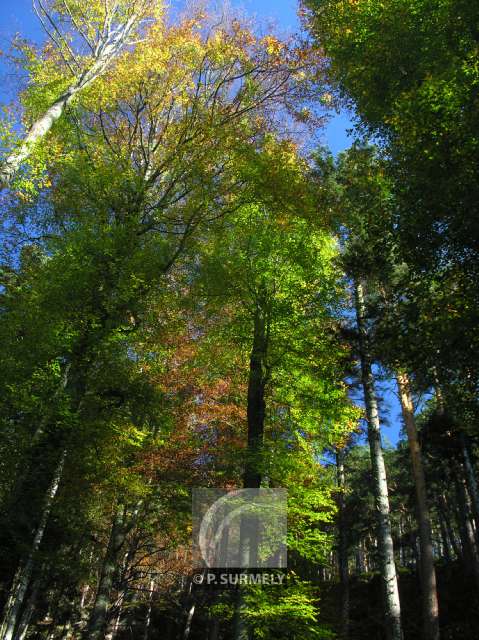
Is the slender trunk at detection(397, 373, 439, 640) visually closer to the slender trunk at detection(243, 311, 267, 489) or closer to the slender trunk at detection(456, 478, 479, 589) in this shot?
the slender trunk at detection(243, 311, 267, 489)

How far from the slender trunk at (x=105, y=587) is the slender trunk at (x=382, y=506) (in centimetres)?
777

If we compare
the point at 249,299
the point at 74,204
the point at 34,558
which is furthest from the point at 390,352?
the point at 74,204

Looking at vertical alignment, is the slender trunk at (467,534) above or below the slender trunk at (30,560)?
above

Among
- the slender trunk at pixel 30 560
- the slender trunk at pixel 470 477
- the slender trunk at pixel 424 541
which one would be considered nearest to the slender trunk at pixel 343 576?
the slender trunk at pixel 424 541

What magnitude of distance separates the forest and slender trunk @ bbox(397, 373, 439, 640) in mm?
76

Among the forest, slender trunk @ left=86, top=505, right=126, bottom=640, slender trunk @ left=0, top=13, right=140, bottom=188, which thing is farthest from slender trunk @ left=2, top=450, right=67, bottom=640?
slender trunk @ left=0, top=13, right=140, bottom=188

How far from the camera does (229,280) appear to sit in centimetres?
1156

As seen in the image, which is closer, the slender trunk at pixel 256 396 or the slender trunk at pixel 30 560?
the slender trunk at pixel 30 560

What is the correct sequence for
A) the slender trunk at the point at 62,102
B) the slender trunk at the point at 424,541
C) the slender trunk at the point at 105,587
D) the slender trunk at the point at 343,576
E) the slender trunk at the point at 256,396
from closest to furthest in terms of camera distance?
the slender trunk at the point at 62,102
the slender trunk at the point at 256,396
the slender trunk at the point at 105,587
the slender trunk at the point at 424,541
the slender trunk at the point at 343,576

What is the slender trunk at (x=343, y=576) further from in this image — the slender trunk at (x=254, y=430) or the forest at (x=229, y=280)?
the slender trunk at (x=254, y=430)

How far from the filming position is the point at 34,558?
871 centimetres

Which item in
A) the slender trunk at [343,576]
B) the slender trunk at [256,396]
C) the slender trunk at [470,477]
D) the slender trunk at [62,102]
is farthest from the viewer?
the slender trunk at [343,576]

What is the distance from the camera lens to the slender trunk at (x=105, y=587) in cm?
1188

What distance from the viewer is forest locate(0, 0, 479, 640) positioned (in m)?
7.20
